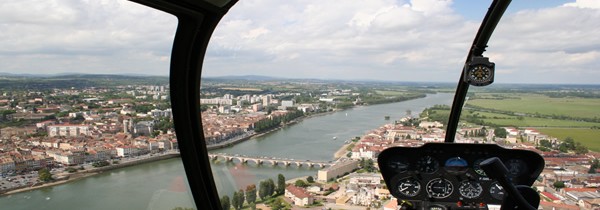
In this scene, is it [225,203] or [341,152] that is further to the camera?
[341,152]

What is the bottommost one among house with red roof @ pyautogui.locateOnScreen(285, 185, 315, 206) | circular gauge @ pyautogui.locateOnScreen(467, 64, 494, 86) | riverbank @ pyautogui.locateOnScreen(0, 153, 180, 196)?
house with red roof @ pyautogui.locateOnScreen(285, 185, 315, 206)

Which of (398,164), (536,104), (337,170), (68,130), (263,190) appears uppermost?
(536,104)

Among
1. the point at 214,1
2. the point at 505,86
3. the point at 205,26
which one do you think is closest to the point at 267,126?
the point at 205,26

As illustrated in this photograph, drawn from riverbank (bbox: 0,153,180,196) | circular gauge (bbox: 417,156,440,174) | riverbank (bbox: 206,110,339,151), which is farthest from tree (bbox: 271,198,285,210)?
circular gauge (bbox: 417,156,440,174)

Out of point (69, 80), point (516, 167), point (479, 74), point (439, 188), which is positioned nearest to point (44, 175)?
point (69, 80)

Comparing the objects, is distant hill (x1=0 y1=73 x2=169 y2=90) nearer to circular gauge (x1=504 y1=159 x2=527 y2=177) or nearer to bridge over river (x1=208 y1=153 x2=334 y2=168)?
bridge over river (x1=208 y1=153 x2=334 y2=168)

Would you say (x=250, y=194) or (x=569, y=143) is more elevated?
(x=569, y=143)

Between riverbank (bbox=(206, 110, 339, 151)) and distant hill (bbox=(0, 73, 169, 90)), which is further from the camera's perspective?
→ riverbank (bbox=(206, 110, 339, 151))

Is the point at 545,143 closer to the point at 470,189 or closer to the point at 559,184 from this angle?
the point at 559,184
